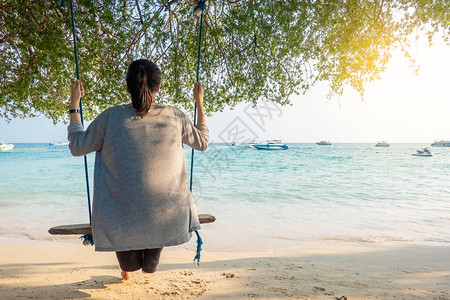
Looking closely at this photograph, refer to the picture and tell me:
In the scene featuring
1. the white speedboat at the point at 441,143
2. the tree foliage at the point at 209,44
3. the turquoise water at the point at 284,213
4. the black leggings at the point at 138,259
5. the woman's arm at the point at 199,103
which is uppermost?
the tree foliage at the point at 209,44

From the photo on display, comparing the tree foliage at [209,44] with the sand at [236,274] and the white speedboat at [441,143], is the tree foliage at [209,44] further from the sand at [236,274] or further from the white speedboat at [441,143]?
the white speedboat at [441,143]

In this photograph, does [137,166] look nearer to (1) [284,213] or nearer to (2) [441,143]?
(1) [284,213]

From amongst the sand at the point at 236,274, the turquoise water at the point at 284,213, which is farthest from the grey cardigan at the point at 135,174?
the turquoise water at the point at 284,213

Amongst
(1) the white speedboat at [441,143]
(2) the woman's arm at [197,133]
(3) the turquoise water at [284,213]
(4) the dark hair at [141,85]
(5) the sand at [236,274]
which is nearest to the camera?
(4) the dark hair at [141,85]

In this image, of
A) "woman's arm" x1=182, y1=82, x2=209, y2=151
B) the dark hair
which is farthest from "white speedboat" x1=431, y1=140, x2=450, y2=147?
the dark hair

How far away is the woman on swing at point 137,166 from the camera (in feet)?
5.41

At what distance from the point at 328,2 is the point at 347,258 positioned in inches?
132

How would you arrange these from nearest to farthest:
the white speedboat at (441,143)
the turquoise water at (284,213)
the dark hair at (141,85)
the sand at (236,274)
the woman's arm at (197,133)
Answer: the dark hair at (141,85)
the woman's arm at (197,133)
the sand at (236,274)
the turquoise water at (284,213)
the white speedboat at (441,143)

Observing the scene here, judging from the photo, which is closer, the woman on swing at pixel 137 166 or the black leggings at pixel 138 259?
the woman on swing at pixel 137 166

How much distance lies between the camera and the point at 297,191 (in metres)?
11.7

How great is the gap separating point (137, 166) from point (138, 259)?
72cm

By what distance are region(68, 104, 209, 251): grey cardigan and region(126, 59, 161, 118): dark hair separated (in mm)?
56

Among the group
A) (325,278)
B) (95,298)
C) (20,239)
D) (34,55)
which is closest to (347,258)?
(325,278)

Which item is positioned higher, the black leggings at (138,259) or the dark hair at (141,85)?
the dark hair at (141,85)
